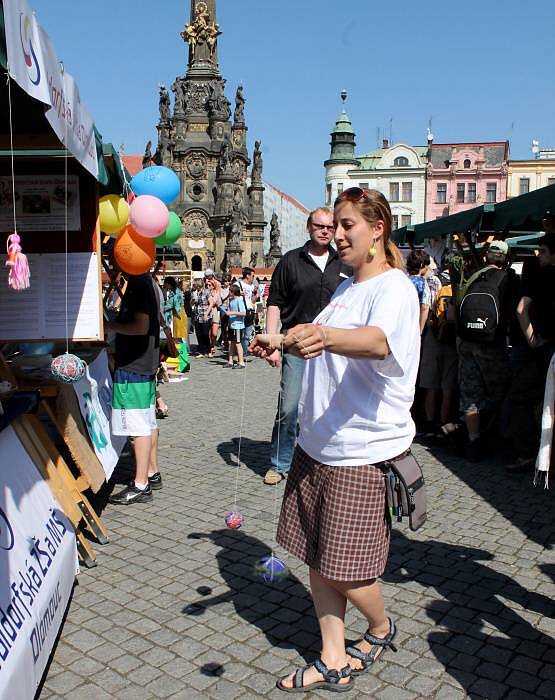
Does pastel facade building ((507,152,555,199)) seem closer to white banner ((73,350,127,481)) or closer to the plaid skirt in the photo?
white banner ((73,350,127,481))

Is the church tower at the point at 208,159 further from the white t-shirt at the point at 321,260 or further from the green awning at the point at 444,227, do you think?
the white t-shirt at the point at 321,260

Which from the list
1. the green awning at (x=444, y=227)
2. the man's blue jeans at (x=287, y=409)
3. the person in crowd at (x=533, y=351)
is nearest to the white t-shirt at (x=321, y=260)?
the man's blue jeans at (x=287, y=409)

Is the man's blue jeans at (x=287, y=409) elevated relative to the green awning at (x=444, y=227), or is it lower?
lower

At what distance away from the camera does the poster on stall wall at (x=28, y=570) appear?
2.67 meters

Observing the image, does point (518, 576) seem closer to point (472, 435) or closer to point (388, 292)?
point (388, 292)

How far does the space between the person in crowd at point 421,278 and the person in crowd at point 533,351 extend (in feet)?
4.79

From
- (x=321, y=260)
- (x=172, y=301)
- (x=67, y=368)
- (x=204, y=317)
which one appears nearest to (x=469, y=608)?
(x=67, y=368)

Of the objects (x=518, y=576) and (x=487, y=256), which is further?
(x=487, y=256)

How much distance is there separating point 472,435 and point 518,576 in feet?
9.80

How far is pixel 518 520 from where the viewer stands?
5289 millimetres

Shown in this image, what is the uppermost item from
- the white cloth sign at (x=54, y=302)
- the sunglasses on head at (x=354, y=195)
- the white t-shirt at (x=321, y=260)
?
the sunglasses on head at (x=354, y=195)

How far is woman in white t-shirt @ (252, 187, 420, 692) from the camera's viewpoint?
2.72 metres

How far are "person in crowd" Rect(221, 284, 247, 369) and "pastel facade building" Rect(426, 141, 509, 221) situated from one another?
5119 centimetres

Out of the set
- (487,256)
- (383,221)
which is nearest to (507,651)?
(383,221)
